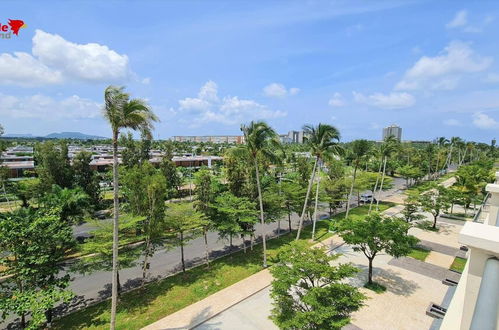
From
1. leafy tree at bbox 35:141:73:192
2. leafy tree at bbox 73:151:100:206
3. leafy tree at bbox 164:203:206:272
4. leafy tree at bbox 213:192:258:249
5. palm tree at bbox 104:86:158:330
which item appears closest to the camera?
palm tree at bbox 104:86:158:330

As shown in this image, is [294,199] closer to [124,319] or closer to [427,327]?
[427,327]

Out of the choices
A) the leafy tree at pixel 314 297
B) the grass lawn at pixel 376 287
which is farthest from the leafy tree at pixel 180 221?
the grass lawn at pixel 376 287

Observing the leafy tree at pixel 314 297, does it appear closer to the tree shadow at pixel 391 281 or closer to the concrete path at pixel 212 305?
the concrete path at pixel 212 305

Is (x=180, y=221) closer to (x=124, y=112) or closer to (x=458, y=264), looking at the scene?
(x=124, y=112)

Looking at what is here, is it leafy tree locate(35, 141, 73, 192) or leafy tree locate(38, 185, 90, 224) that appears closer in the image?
leafy tree locate(38, 185, 90, 224)

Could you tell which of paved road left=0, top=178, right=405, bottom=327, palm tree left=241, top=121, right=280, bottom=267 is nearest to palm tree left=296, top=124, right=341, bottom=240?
palm tree left=241, top=121, right=280, bottom=267

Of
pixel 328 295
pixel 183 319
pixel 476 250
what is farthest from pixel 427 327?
pixel 476 250

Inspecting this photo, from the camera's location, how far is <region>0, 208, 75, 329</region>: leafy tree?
10453 millimetres

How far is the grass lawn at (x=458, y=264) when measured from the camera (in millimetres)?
18089

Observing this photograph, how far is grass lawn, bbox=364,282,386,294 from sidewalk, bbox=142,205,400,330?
5.05 meters

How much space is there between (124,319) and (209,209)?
8679mm

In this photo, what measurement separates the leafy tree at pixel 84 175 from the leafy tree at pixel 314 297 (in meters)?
28.5

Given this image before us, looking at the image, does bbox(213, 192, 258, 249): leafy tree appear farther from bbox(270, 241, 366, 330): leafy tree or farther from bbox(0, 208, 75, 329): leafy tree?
bbox(0, 208, 75, 329): leafy tree

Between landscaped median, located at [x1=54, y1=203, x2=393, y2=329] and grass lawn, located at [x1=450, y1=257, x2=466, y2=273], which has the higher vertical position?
grass lawn, located at [x1=450, y1=257, x2=466, y2=273]
